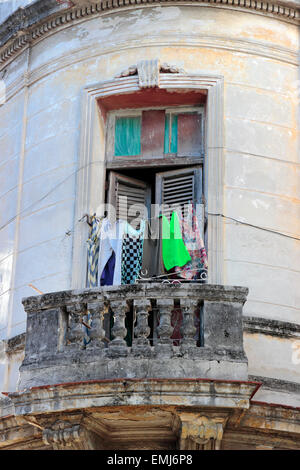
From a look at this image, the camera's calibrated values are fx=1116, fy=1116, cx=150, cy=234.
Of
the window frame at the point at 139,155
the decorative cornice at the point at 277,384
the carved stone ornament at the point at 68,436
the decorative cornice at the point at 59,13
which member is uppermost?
the decorative cornice at the point at 59,13

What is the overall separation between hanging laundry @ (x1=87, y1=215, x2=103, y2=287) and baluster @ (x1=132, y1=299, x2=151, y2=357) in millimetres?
1600

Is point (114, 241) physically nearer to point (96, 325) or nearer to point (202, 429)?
point (96, 325)

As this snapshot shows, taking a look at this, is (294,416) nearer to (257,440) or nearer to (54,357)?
(257,440)

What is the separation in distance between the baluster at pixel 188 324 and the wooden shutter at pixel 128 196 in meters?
2.47

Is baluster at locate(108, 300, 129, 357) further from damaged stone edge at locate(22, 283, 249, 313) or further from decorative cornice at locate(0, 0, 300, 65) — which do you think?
decorative cornice at locate(0, 0, 300, 65)

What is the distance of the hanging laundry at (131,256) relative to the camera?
1330 cm

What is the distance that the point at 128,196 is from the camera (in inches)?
552

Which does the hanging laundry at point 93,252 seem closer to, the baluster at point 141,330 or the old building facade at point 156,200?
the old building facade at point 156,200

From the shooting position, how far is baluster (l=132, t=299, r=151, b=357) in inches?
A: 452

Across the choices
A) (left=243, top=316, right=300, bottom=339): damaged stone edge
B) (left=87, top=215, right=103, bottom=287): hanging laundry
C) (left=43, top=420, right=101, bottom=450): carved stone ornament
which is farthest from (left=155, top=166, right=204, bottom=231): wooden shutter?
(left=43, top=420, right=101, bottom=450): carved stone ornament

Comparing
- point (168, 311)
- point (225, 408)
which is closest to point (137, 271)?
point (168, 311)

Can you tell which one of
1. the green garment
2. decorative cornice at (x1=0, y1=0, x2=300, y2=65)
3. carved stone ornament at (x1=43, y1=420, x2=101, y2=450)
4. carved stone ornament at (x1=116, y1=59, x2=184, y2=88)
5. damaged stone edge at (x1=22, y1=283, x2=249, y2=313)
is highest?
decorative cornice at (x1=0, y1=0, x2=300, y2=65)

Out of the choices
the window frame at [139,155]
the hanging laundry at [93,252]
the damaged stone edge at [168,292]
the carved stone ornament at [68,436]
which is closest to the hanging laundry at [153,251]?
the hanging laundry at [93,252]

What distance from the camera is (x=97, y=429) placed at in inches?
467
